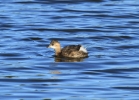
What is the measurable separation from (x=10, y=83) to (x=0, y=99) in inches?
67.0

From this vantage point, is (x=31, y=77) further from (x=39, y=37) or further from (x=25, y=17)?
(x=25, y=17)

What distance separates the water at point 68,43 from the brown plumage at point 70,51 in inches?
9.4

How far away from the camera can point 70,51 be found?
1934 cm

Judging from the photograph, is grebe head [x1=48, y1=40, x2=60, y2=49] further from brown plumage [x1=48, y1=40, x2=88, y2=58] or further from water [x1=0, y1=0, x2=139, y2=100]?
water [x1=0, y1=0, x2=139, y2=100]

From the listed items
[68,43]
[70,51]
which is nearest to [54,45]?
[70,51]

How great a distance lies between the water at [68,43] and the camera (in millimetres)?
14820

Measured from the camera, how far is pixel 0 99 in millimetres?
13828

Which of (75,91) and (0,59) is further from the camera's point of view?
(0,59)

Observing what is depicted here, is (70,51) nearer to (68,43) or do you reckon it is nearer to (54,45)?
(54,45)

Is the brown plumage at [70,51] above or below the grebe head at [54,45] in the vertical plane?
below

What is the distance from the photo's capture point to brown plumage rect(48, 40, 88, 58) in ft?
62.8

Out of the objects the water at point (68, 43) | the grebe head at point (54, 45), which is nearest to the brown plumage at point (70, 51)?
the grebe head at point (54, 45)

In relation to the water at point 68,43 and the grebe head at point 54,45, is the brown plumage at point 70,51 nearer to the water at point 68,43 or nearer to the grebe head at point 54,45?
the grebe head at point 54,45

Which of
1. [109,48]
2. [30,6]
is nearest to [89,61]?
[109,48]
